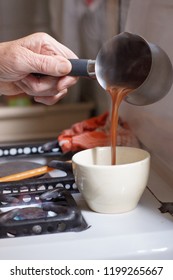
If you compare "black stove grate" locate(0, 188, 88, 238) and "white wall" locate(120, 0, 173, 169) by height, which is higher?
"white wall" locate(120, 0, 173, 169)

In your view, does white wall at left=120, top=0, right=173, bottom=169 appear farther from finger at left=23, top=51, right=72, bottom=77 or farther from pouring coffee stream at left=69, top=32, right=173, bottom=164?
finger at left=23, top=51, right=72, bottom=77

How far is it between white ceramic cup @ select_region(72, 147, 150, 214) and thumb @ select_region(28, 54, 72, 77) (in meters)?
0.14

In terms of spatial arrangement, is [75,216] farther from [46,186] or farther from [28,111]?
[28,111]

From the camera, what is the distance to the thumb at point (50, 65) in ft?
2.38

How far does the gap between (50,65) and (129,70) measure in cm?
13

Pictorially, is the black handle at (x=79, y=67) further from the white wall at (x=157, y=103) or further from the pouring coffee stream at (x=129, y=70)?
the white wall at (x=157, y=103)

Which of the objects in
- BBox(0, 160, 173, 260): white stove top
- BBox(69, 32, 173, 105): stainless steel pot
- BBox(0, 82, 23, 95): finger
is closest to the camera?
BBox(0, 160, 173, 260): white stove top

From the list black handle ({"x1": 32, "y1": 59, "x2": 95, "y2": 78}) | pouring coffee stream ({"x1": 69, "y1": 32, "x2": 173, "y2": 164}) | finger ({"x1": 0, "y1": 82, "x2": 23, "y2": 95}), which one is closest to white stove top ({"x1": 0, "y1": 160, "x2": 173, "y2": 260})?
pouring coffee stream ({"x1": 69, "y1": 32, "x2": 173, "y2": 164})

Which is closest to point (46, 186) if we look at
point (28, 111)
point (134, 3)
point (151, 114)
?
point (151, 114)

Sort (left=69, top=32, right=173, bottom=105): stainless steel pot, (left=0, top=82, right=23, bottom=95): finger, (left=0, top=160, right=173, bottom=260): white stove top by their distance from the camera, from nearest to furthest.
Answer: (left=0, top=160, right=173, bottom=260): white stove top, (left=69, top=32, right=173, bottom=105): stainless steel pot, (left=0, top=82, right=23, bottom=95): finger

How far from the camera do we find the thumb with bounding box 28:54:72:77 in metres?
0.72

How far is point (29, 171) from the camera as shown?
84 centimetres

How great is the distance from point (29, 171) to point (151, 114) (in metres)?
0.26

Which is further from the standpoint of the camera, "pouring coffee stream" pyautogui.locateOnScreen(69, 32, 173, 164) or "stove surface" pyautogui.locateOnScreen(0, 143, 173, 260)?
"pouring coffee stream" pyautogui.locateOnScreen(69, 32, 173, 164)
